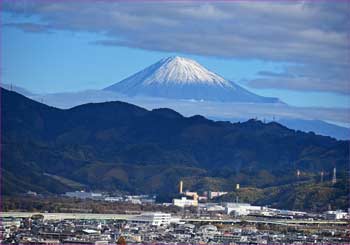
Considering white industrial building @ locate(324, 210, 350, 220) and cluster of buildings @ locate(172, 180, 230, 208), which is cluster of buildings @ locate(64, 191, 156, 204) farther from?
white industrial building @ locate(324, 210, 350, 220)

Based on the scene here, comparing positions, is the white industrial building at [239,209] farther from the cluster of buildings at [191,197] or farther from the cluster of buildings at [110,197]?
the cluster of buildings at [110,197]

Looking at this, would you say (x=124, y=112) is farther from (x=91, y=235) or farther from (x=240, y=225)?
(x=91, y=235)

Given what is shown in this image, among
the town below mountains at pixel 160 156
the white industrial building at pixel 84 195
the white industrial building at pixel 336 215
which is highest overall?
the town below mountains at pixel 160 156

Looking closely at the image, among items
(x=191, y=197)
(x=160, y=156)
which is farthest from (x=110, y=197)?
(x=160, y=156)

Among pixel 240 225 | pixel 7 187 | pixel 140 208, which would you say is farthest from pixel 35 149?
pixel 240 225

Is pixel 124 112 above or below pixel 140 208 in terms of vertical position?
above

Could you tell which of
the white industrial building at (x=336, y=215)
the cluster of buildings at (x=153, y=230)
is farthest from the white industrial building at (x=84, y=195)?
the white industrial building at (x=336, y=215)

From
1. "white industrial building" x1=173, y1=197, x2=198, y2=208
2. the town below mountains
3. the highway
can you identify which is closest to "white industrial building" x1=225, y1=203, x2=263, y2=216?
"white industrial building" x1=173, y1=197, x2=198, y2=208

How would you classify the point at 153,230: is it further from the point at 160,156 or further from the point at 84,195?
the point at 160,156
